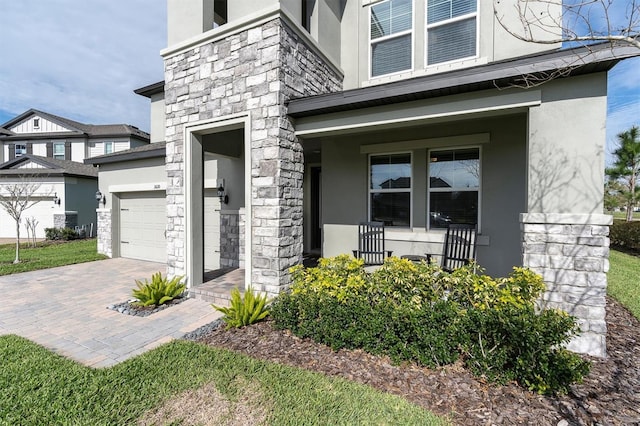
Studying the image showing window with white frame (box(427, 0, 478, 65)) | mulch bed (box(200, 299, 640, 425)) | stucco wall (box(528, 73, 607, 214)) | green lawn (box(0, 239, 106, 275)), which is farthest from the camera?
green lawn (box(0, 239, 106, 275))

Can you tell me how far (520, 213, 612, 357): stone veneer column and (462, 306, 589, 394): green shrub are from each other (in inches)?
30.7

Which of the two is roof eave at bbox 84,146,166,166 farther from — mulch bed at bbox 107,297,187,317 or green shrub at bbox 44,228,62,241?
green shrub at bbox 44,228,62,241

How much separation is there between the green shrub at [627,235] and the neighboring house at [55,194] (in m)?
23.9

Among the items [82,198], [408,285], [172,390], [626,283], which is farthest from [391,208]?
[82,198]

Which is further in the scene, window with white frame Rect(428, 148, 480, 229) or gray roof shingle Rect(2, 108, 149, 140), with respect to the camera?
gray roof shingle Rect(2, 108, 149, 140)

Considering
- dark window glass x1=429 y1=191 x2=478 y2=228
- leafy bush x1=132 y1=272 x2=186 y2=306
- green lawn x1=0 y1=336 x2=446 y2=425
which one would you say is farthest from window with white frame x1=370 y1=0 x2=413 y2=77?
green lawn x1=0 y1=336 x2=446 y2=425

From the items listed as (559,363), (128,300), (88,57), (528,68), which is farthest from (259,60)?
(88,57)

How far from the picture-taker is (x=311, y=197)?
8625 millimetres

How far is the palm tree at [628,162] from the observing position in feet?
39.3

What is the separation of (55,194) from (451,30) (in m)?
17.9

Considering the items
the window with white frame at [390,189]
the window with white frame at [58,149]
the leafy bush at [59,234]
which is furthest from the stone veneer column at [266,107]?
the window with white frame at [58,149]

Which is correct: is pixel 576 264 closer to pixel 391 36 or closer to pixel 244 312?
pixel 244 312

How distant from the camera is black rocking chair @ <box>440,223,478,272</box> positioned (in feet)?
17.4

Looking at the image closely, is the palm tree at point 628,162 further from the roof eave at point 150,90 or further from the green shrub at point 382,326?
the roof eave at point 150,90
